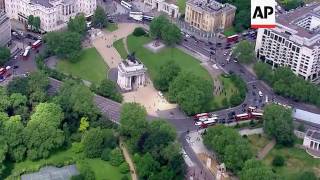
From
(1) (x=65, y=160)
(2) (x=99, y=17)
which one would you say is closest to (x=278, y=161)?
(1) (x=65, y=160)

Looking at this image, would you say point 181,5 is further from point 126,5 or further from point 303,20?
point 303,20

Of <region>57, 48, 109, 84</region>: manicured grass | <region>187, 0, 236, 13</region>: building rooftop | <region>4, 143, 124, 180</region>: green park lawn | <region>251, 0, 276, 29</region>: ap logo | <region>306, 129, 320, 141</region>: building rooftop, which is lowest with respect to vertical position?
<region>4, 143, 124, 180</region>: green park lawn

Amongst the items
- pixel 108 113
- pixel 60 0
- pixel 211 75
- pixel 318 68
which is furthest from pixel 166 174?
pixel 60 0

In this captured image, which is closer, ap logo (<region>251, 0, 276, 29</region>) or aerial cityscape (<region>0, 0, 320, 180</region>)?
ap logo (<region>251, 0, 276, 29</region>)

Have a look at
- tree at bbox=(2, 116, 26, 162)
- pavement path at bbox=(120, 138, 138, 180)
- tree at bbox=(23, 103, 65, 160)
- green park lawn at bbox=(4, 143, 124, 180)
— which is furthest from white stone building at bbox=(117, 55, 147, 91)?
tree at bbox=(2, 116, 26, 162)

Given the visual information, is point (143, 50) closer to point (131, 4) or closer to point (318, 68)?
point (131, 4)

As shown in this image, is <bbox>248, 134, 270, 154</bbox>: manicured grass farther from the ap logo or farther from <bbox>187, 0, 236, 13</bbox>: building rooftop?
<bbox>187, 0, 236, 13</bbox>: building rooftop
